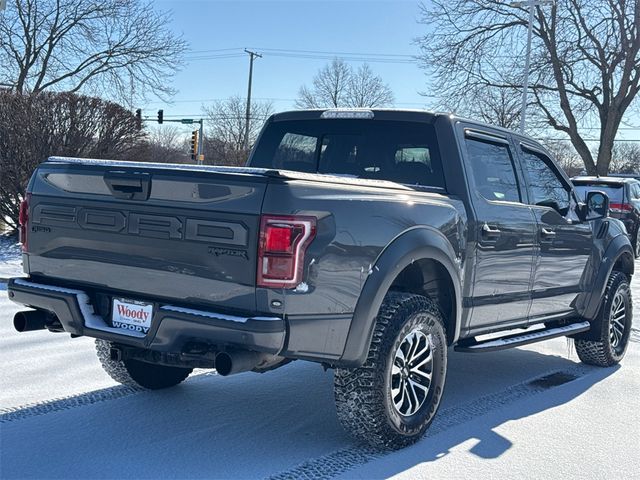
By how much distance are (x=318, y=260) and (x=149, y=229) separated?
2.82 feet

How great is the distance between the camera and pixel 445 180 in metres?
4.52

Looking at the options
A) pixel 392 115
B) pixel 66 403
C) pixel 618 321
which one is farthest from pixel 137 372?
pixel 618 321

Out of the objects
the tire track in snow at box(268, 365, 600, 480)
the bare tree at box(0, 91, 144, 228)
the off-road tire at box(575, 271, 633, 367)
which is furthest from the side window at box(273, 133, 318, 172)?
the bare tree at box(0, 91, 144, 228)

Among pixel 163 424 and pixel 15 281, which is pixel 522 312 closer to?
pixel 163 424

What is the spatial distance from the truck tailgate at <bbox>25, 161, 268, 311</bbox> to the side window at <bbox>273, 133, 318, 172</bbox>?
174cm

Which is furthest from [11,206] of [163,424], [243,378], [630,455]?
[630,455]

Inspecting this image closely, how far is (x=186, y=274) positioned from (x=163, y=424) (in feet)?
3.98

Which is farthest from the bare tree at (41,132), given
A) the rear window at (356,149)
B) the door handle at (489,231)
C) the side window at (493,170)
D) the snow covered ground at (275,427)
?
the door handle at (489,231)

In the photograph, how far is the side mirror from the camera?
5.89 meters

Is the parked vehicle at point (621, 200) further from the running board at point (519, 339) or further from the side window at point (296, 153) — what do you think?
the side window at point (296, 153)

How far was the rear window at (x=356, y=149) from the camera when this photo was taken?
15.5 ft

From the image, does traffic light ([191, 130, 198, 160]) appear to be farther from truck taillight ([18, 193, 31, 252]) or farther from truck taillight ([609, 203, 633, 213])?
truck taillight ([18, 193, 31, 252])

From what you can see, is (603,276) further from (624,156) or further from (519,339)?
(624,156)

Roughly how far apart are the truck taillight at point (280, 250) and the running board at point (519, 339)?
1722mm
